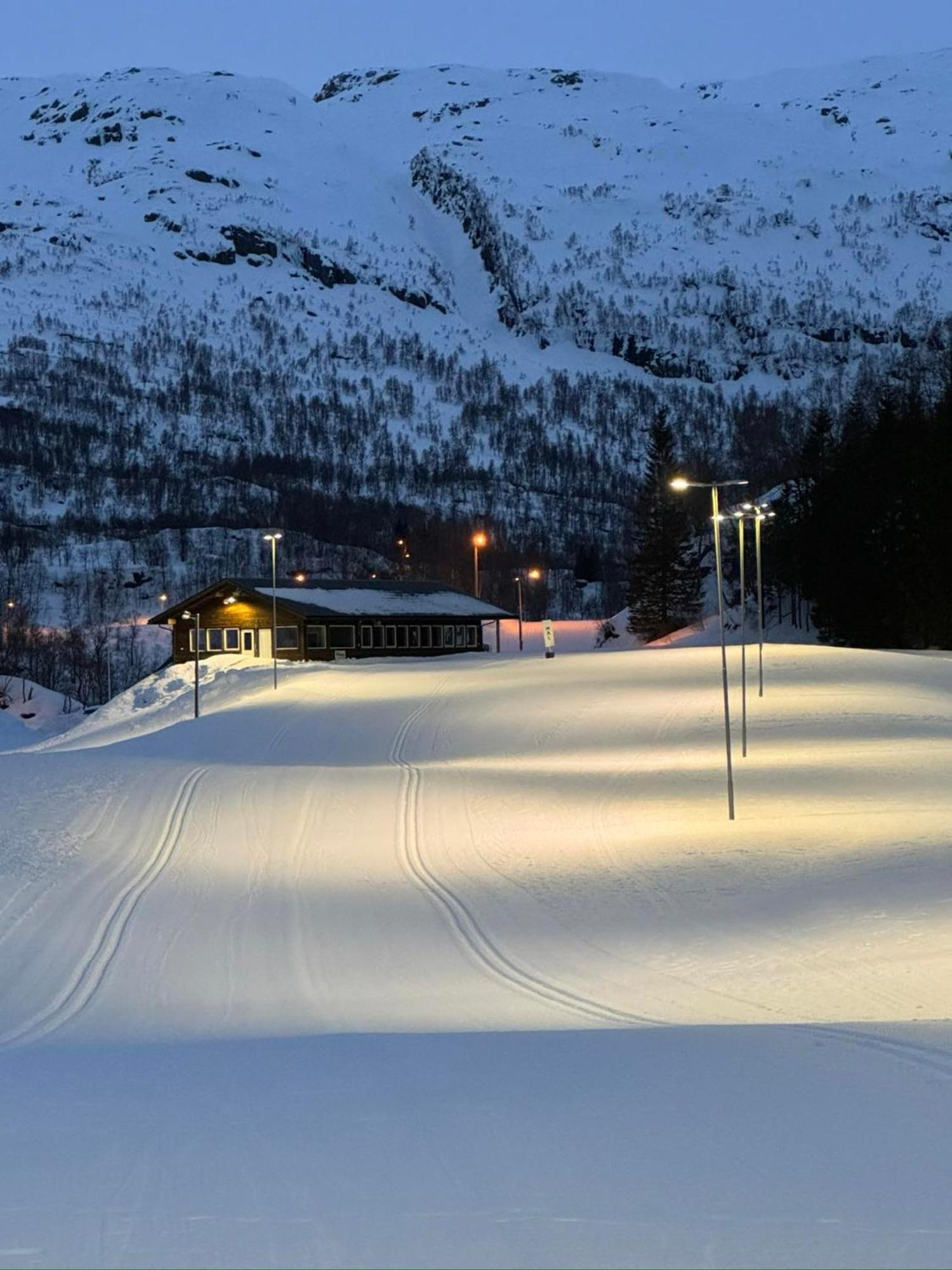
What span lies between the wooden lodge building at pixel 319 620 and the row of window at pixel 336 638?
38 mm

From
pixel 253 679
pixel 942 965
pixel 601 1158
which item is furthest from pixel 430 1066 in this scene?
pixel 253 679

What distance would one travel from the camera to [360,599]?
85.4 metres

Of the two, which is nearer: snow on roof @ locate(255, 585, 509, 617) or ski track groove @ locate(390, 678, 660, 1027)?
ski track groove @ locate(390, 678, 660, 1027)

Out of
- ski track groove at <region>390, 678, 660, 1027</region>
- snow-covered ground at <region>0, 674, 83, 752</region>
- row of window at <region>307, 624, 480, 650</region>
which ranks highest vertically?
row of window at <region>307, 624, 480, 650</region>

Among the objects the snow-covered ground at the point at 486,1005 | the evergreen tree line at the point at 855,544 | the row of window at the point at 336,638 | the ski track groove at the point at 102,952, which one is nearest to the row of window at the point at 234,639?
the row of window at the point at 336,638

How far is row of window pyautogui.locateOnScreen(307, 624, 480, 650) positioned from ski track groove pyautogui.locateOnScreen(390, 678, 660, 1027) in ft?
150

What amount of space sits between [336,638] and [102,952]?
206 ft

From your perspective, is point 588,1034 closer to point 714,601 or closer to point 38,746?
point 38,746

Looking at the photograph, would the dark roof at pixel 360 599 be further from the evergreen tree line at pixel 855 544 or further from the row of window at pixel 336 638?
the evergreen tree line at pixel 855 544

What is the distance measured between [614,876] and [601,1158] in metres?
15.0

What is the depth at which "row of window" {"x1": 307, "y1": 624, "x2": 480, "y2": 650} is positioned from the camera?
8231 centimetres

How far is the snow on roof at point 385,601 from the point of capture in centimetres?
8175

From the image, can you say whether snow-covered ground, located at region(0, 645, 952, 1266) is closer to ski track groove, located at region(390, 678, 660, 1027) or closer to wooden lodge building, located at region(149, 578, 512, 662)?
ski track groove, located at region(390, 678, 660, 1027)

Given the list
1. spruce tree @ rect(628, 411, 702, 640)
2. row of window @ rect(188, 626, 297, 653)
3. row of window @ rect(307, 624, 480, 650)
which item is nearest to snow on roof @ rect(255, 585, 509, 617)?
row of window @ rect(307, 624, 480, 650)
